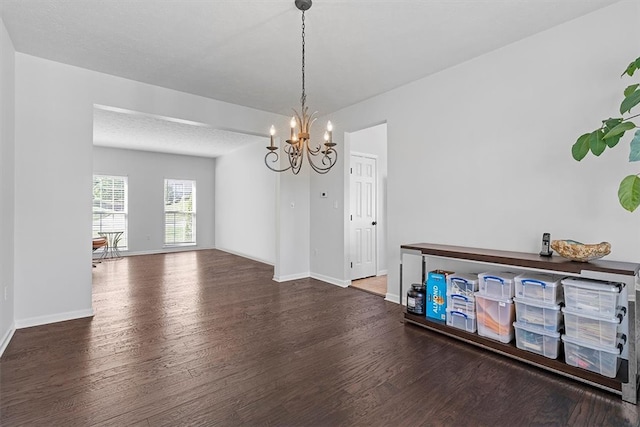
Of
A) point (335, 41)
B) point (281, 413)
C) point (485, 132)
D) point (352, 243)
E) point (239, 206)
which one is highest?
point (335, 41)

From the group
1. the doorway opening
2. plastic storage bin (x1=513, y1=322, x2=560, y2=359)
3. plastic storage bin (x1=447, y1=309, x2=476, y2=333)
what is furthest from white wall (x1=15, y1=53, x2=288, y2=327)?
plastic storage bin (x1=513, y1=322, x2=560, y2=359)

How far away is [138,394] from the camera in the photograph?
6.41 ft

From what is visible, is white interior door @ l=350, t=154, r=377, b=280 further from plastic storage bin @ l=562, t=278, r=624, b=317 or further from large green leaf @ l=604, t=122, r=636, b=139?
large green leaf @ l=604, t=122, r=636, b=139

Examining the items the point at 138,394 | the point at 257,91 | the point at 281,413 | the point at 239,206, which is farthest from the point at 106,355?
the point at 239,206

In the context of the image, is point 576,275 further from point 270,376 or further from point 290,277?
point 290,277

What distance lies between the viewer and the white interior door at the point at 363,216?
5043 mm

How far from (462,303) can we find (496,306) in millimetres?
301

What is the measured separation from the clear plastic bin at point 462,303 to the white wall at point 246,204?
429 cm

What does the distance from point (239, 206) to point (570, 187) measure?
22.9ft

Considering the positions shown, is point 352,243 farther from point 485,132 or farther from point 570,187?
point 570,187

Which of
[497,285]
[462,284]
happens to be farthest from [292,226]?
[497,285]

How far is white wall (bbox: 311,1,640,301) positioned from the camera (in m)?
2.31

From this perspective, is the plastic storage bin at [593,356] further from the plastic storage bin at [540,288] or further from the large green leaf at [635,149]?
the large green leaf at [635,149]

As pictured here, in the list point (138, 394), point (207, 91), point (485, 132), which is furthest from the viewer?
point (207, 91)
